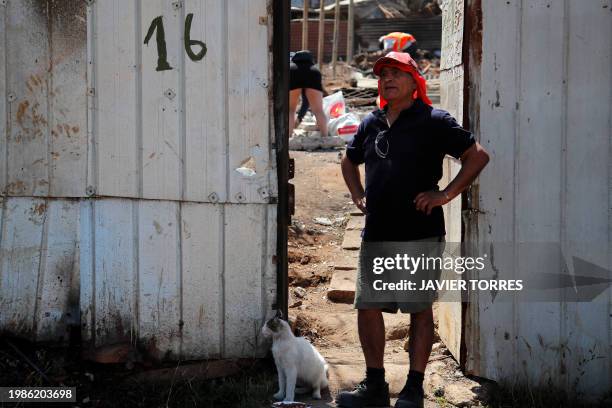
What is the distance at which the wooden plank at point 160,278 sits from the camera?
4746 millimetres

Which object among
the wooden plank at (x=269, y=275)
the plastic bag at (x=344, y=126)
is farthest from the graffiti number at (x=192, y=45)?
the plastic bag at (x=344, y=126)

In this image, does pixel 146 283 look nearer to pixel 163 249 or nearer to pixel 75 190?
pixel 163 249

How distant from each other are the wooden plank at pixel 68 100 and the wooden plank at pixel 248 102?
89 centimetres

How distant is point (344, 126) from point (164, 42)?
7595mm

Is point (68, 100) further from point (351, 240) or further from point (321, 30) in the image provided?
point (321, 30)

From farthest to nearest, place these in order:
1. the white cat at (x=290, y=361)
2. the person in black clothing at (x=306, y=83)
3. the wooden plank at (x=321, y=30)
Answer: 1. the wooden plank at (x=321, y=30)
2. the person in black clothing at (x=306, y=83)
3. the white cat at (x=290, y=361)

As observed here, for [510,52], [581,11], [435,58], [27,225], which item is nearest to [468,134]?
[510,52]

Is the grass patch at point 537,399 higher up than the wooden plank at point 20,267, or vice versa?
the wooden plank at point 20,267

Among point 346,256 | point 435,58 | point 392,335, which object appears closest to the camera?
point 392,335

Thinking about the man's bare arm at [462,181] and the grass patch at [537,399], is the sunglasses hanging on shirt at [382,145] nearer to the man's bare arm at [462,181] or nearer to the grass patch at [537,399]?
the man's bare arm at [462,181]

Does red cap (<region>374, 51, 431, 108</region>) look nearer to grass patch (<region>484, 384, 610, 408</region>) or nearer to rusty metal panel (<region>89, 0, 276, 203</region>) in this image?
rusty metal panel (<region>89, 0, 276, 203</region>)

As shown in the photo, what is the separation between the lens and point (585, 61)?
173 inches

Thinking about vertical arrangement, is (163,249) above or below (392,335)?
above

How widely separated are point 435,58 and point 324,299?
18547 millimetres
